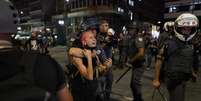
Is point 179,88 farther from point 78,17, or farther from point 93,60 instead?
point 78,17

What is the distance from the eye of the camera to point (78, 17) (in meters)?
65.2

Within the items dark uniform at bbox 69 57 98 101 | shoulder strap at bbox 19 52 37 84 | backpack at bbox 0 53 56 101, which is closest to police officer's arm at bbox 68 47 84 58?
dark uniform at bbox 69 57 98 101

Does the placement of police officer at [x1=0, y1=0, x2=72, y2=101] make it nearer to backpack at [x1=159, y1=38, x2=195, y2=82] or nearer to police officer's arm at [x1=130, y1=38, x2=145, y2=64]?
backpack at [x1=159, y1=38, x2=195, y2=82]

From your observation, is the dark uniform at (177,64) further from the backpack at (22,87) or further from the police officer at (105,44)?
Answer: the backpack at (22,87)

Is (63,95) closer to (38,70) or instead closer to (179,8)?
(38,70)

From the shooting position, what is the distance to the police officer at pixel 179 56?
5.45 m

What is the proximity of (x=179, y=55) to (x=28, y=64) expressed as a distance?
13.1 feet

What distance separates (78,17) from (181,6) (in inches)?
1297

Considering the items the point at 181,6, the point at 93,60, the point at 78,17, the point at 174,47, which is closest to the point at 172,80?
the point at 174,47

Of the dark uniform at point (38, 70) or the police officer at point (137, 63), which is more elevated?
the dark uniform at point (38, 70)

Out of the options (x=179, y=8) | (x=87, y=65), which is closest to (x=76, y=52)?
(x=87, y=65)

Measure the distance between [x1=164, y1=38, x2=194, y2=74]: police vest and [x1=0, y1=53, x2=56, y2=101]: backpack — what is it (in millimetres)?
3962

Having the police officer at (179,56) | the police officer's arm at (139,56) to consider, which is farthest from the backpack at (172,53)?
the police officer's arm at (139,56)

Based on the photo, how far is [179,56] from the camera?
545cm
